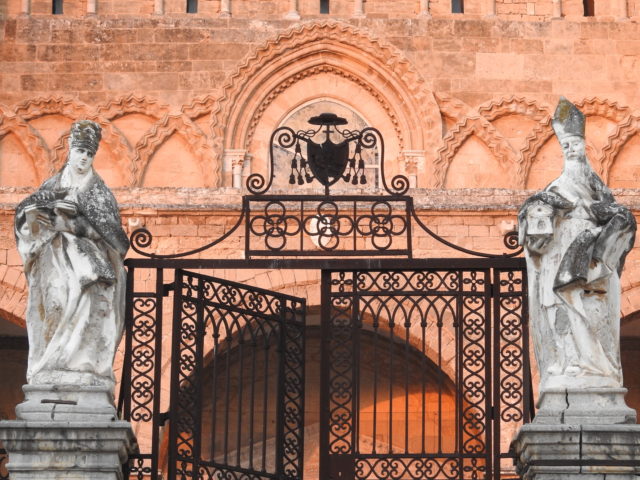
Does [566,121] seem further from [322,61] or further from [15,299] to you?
[322,61]

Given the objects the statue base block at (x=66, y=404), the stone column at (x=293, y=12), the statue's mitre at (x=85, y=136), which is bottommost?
the statue base block at (x=66, y=404)

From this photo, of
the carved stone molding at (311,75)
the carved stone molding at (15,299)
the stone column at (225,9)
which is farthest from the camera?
the stone column at (225,9)

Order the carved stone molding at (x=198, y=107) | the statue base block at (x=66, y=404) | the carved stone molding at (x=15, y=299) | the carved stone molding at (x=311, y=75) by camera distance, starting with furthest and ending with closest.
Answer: the carved stone molding at (x=311, y=75)
the carved stone molding at (x=198, y=107)
the carved stone molding at (x=15, y=299)
the statue base block at (x=66, y=404)

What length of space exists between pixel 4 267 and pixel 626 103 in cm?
1000

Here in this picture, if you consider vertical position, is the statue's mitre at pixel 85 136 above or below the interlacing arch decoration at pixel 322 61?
below

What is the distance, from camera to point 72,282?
55.0ft

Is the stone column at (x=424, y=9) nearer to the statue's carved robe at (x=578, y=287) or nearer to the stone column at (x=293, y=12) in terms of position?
the stone column at (x=293, y=12)

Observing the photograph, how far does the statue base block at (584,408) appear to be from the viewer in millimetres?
16469

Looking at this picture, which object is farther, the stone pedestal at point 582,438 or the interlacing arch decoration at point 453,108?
the interlacing arch decoration at point 453,108

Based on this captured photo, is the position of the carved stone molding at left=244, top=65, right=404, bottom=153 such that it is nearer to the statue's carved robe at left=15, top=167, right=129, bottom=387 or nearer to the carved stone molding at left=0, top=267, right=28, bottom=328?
the carved stone molding at left=0, top=267, right=28, bottom=328

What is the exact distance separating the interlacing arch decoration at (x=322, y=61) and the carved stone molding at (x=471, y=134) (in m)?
0.18

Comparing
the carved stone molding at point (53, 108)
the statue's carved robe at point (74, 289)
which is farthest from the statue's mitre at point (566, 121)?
the carved stone molding at point (53, 108)

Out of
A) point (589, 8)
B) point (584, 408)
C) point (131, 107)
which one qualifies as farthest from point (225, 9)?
point (584, 408)

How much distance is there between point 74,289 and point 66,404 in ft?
2.89
